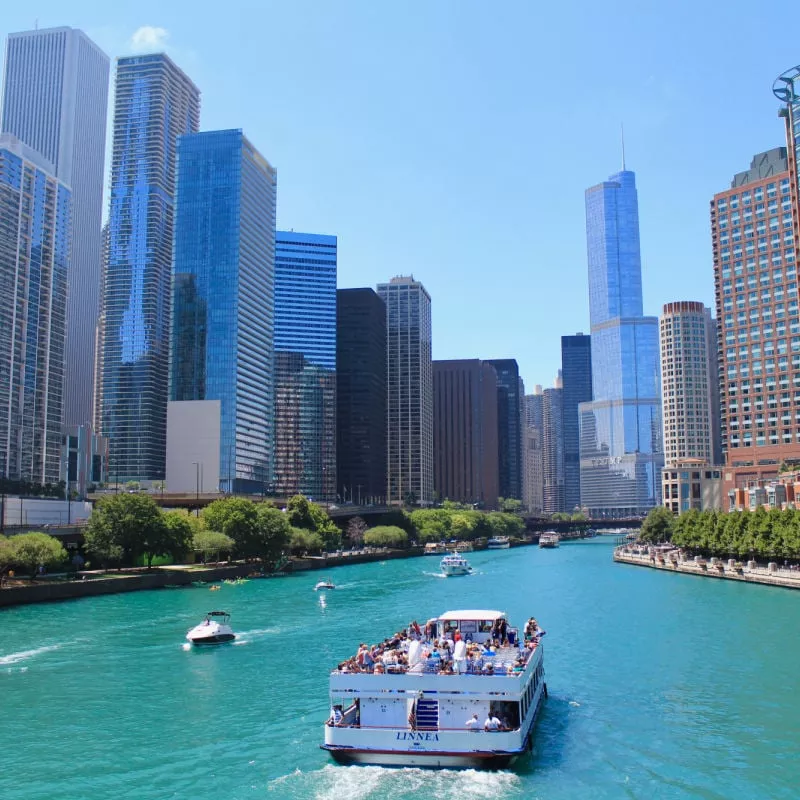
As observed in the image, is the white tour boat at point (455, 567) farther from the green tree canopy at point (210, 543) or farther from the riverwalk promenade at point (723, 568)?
the green tree canopy at point (210, 543)

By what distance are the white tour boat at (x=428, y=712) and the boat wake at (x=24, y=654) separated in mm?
36609

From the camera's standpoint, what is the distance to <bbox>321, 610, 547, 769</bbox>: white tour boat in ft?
133

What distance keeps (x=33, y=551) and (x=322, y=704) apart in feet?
236

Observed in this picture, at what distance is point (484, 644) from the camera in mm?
49719

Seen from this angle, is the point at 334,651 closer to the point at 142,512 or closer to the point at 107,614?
the point at 107,614

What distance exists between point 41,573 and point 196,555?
131 ft

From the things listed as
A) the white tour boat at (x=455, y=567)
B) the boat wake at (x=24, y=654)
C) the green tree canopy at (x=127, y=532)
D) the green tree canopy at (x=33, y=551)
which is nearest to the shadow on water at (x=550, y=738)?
the boat wake at (x=24, y=654)

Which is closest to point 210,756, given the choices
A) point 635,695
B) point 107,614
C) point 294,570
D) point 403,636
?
point 403,636

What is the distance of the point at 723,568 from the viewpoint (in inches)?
5413

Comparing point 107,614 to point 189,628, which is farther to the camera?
point 107,614

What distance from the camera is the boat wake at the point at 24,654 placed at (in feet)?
224

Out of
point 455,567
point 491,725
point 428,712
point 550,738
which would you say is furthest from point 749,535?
point 428,712

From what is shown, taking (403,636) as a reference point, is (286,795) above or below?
below

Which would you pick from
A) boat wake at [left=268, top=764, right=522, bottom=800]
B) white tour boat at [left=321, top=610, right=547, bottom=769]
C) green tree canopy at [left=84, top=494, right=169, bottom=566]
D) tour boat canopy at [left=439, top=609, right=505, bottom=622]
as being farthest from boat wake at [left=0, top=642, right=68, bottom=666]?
green tree canopy at [left=84, top=494, right=169, bottom=566]
